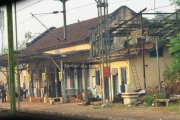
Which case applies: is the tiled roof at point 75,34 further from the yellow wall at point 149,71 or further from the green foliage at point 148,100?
the green foliage at point 148,100

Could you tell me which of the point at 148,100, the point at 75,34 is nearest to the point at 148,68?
the point at 148,100

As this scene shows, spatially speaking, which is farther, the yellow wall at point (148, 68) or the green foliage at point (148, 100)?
the yellow wall at point (148, 68)

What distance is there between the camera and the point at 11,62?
24.8 metres

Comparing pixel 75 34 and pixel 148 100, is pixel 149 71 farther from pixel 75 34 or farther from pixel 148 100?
pixel 75 34

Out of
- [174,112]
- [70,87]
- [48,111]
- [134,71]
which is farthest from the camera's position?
[70,87]

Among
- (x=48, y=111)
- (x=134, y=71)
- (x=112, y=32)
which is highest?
(x=112, y=32)

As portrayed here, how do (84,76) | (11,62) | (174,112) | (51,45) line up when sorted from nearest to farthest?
(174,112) < (11,62) < (84,76) < (51,45)

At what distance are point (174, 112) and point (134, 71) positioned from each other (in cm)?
1173

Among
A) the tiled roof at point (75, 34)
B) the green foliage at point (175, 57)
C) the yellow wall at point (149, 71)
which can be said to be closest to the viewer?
the green foliage at point (175, 57)

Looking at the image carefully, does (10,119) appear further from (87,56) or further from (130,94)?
(87,56)

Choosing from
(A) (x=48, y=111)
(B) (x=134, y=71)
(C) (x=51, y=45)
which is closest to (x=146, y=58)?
(B) (x=134, y=71)

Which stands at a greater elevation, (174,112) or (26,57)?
(26,57)

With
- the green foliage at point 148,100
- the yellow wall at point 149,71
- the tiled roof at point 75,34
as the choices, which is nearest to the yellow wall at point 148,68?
the yellow wall at point 149,71

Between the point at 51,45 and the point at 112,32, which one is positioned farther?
the point at 51,45
